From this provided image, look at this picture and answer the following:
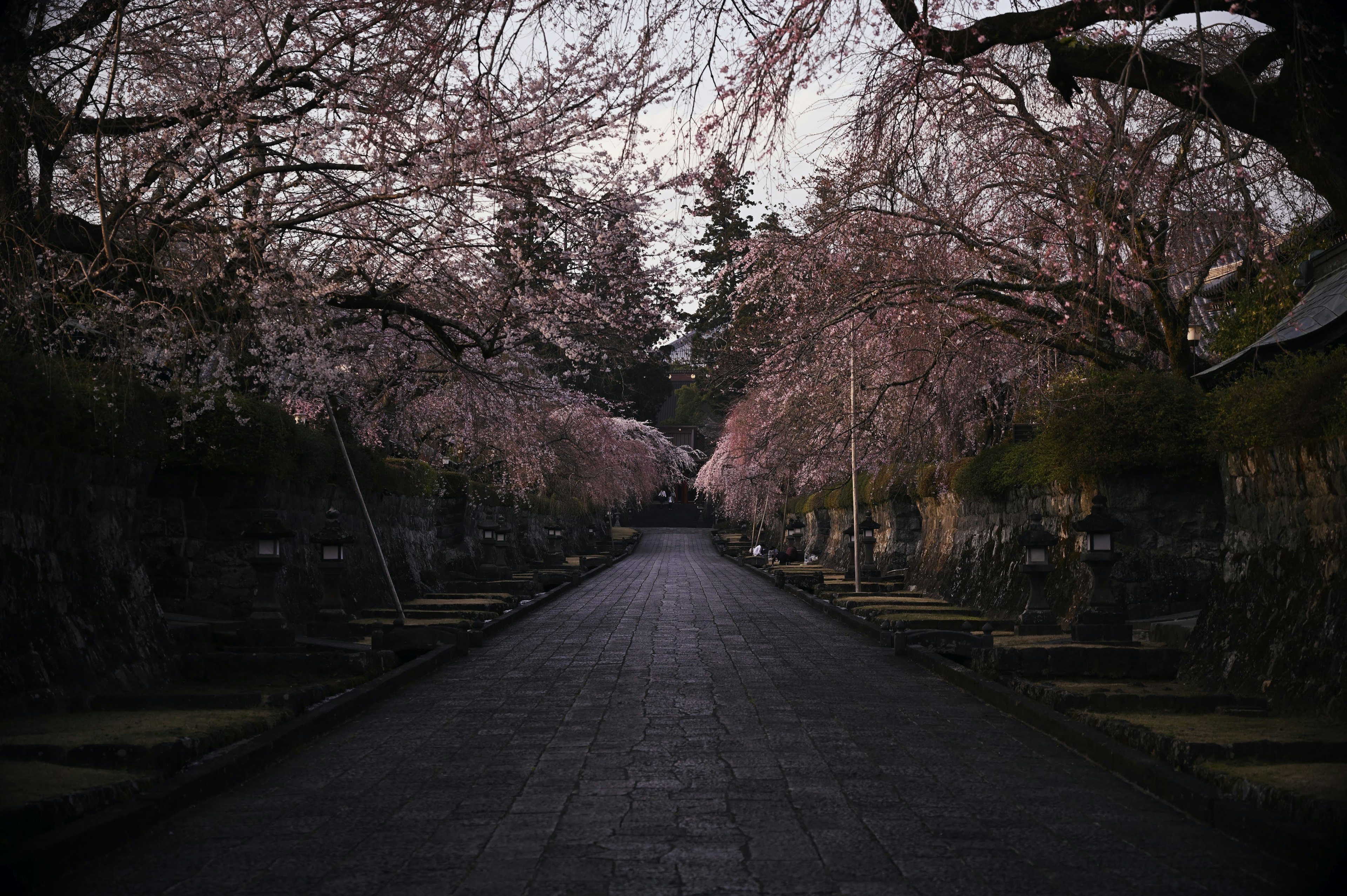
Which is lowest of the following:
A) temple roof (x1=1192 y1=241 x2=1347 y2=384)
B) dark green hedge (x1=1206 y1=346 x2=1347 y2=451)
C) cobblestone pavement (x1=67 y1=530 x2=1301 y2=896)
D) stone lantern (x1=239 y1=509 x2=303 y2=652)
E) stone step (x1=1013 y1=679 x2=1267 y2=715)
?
cobblestone pavement (x1=67 y1=530 x2=1301 y2=896)

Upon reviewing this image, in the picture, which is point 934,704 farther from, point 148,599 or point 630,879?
point 148,599

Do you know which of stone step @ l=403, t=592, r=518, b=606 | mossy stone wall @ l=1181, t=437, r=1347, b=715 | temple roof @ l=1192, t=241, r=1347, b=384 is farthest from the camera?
stone step @ l=403, t=592, r=518, b=606

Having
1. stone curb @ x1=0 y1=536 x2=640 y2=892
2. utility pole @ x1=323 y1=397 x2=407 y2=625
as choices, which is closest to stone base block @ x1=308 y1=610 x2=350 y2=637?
utility pole @ x1=323 y1=397 x2=407 y2=625

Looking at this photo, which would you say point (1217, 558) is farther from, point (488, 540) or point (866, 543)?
point (866, 543)

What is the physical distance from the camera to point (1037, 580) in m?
15.9

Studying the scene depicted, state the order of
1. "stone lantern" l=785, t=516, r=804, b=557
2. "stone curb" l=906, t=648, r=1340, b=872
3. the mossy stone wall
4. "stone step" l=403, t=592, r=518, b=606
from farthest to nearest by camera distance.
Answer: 1. "stone lantern" l=785, t=516, r=804, b=557
2. "stone step" l=403, t=592, r=518, b=606
3. the mossy stone wall
4. "stone curb" l=906, t=648, r=1340, b=872

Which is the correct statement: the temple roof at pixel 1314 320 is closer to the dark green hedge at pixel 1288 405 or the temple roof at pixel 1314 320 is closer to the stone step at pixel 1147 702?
the dark green hedge at pixel 1288 405

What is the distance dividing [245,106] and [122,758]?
6.82 meters

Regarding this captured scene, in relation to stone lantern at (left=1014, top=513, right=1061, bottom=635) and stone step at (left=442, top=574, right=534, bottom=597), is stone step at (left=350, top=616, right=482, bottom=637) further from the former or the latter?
stone lantern at (left=1014, top=513, right=1061, bottom=635)

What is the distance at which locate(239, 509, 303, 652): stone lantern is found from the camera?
41.0ft

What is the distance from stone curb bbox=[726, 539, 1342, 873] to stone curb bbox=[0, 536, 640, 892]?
18.7 ft

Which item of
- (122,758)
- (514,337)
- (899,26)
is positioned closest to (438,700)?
(122,758)

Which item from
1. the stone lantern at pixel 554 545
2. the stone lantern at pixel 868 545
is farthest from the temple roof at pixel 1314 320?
the stone lantern at pixel 554 545

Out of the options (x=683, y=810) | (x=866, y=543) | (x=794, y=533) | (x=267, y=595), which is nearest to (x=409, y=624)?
(x=267, y=595)
